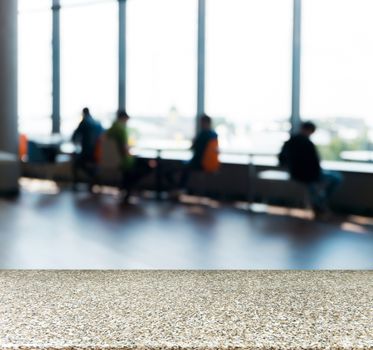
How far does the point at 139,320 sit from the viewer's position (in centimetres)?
372

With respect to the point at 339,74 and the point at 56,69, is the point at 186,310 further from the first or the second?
the point at 56,69

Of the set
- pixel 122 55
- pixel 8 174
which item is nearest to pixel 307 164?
pixel 8 174

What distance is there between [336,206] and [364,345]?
6456 millimetres

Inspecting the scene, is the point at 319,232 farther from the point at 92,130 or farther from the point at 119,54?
the point at 119,54

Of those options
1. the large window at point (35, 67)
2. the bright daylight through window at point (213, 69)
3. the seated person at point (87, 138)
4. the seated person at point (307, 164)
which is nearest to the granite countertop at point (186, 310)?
the seated person at point (307, 164)

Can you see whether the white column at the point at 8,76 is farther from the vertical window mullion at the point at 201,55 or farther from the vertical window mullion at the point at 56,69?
the vertical window mullion at the point at 201,55

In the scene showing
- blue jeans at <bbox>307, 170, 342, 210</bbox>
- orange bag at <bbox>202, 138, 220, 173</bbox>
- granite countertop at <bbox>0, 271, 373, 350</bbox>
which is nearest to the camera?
granite countertop at <bbox>0, 271, 373, 350</bbox>

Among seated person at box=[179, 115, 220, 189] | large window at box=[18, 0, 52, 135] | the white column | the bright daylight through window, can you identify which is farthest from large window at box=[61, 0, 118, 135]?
seated person at box=[179, 115, 220, 189]

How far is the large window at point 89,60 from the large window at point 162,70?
396 millimetres

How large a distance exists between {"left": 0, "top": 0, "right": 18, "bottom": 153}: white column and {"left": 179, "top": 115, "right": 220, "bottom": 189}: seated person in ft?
10.8

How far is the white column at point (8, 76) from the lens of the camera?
12000 mm

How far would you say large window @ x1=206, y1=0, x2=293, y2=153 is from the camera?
1077 centimetres

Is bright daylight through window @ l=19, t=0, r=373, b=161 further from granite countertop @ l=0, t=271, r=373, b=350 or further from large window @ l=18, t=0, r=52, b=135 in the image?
→ granite countertop @ l=0, t=271, r=373, b=350

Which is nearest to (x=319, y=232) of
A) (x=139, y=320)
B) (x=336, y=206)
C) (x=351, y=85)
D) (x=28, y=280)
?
(x=336, y=206)
